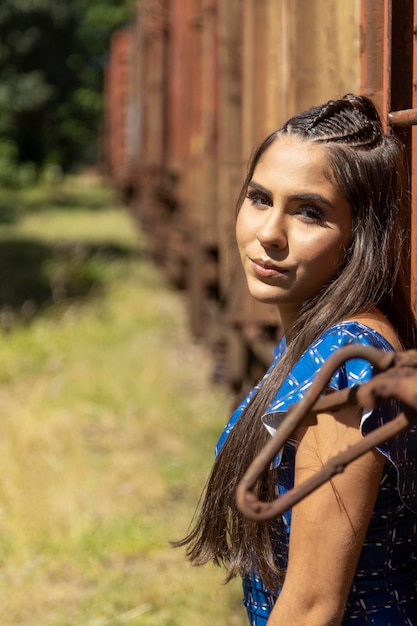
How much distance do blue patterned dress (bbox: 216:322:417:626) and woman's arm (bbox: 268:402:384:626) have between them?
0.05 meters

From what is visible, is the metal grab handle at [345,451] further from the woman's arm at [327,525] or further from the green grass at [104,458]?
the green grass at [104,458]

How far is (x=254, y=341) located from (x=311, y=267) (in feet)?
9.42

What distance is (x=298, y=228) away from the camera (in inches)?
61.0

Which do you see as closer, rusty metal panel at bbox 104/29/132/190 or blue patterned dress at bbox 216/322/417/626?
blue patterned dress at bbox 216/322/417/626

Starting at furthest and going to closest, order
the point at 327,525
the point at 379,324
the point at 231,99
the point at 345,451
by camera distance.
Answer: the point at 231,99 → the point at 379,324 → the point at 327,525 → the point at 345,451

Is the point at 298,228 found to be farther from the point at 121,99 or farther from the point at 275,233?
the point at 121,99

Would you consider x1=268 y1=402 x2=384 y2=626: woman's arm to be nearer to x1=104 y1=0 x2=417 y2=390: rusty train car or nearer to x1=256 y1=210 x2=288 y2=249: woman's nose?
x1=256 y1=210 x2=288 y2=249: woman's nose

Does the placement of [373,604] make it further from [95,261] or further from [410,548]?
[95,261]

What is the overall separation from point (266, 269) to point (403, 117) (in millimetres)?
402

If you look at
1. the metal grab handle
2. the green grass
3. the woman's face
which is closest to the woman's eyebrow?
the woman's face

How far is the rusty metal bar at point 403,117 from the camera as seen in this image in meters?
1.70

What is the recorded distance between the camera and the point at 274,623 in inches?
56.6

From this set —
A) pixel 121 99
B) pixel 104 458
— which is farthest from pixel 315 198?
pixel 121 99

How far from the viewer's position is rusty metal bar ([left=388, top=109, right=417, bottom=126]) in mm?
1695
